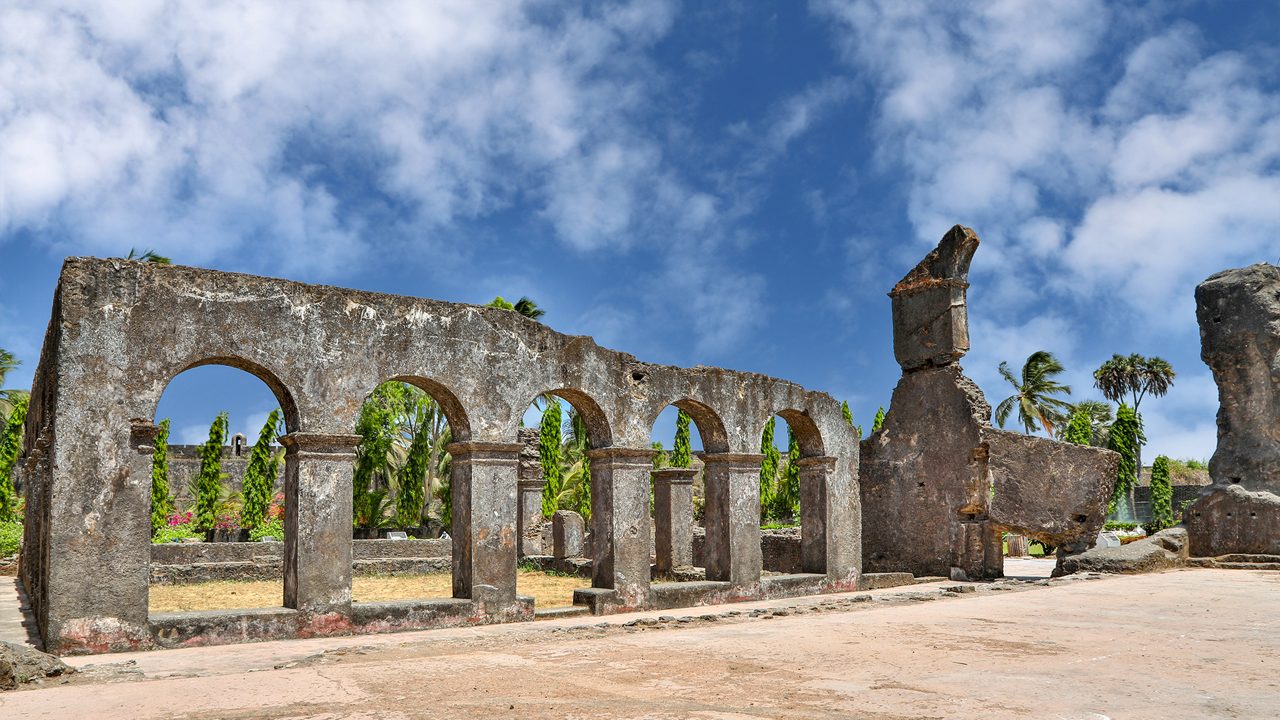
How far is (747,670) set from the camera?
263 inches

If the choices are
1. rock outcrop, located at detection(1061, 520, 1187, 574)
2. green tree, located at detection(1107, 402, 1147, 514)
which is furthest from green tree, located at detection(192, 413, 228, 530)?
green tree, located at detection(1107, 402, 1147, 514)

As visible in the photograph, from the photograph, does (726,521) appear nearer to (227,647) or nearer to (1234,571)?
(227,647)

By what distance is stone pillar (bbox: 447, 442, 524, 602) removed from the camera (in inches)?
410

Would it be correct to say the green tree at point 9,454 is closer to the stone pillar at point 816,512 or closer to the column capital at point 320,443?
the column capital at point 320,443

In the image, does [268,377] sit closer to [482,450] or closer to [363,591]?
[482,450]

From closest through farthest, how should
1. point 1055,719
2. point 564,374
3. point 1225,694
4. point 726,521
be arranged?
1. point 1055,719
2. point 1225,694
3. point 564,374
4. point 726,521

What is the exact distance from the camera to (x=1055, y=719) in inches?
196

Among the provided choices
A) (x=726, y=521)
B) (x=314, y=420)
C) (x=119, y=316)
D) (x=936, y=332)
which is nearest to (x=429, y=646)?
(x=314, y=420)

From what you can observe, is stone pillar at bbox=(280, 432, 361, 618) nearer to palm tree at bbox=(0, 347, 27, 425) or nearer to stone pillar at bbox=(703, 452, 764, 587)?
stone pillar at bbox=(703, 452, 764, 587)

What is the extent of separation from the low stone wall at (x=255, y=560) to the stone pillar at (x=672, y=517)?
5.51 meters

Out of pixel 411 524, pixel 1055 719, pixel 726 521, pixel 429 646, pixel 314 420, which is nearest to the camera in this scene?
pixel 1055 719

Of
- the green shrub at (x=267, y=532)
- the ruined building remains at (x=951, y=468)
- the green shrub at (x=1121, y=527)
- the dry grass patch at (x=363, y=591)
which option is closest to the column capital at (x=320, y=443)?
the dry grass patch at (x=363, y=591)

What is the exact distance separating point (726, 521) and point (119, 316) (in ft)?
24.7

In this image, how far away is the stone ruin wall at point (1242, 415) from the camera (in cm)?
1795
